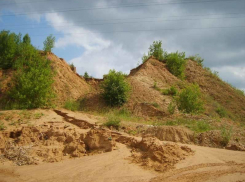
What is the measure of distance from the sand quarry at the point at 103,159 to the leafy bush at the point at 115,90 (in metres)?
9.61

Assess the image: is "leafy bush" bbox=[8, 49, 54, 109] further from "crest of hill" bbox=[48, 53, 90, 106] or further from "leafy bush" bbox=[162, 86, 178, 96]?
"leafy bush" bbox=[162, 86, 178, 96]

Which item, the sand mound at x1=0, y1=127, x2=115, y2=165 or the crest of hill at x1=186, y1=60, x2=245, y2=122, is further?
the crest of hill at x1=186, y1=60, x2=245, y2=122

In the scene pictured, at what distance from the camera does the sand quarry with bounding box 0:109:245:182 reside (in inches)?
237

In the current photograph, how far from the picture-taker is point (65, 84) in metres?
22.0

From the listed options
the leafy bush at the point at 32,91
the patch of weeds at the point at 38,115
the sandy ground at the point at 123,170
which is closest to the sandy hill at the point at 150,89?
the leafy bush at the point at 32,91

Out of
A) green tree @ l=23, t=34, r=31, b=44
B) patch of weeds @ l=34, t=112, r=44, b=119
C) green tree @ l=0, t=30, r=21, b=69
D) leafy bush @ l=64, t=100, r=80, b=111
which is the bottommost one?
patch of weeds @ l=34, t=112, r=44, b=119

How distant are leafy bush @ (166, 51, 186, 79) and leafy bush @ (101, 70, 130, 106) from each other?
417 inches

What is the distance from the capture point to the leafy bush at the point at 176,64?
2845 centimetres

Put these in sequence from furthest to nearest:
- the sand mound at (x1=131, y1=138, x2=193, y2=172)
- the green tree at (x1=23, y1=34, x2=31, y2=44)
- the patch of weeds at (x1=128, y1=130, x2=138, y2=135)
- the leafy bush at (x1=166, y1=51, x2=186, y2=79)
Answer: the leafy bush at (x1=166, y1=51, x2=186, y2=79), the green tree at (x1=23, y1=34, x2=31, y2=44), the patch of weeds at (x1=128, y1=130, x2=138, y2=135), the sand mound at (x1=131, y1=138, x2=193, y2=172)

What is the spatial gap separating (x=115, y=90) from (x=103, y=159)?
1204 cm

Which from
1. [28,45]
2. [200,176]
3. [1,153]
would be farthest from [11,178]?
[28,45]

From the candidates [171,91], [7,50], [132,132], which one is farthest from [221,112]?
[7,50]

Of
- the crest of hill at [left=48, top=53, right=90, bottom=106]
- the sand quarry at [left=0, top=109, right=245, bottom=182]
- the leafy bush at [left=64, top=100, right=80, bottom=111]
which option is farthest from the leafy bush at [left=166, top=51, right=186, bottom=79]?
the sand quarry at [left=0, top=109, right=245, bottom=182]

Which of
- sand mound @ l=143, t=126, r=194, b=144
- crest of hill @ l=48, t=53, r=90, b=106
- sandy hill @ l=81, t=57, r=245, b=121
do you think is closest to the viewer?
sand mound @ l=143, t=126, r=194, b=144
